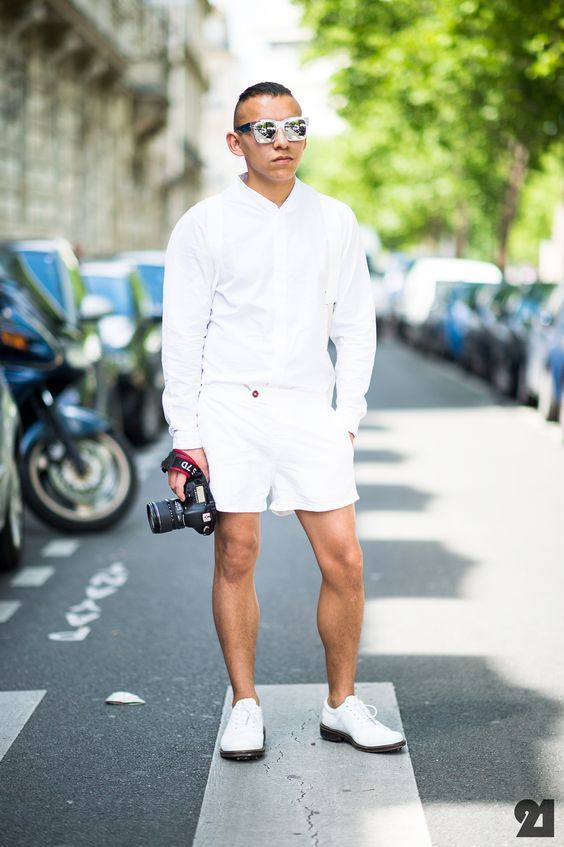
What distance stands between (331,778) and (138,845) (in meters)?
0.68

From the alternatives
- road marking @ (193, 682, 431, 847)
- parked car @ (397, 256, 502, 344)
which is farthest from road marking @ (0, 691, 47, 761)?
parked car @ (397, 256, 502, 344)

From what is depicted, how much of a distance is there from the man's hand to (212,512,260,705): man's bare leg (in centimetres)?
14

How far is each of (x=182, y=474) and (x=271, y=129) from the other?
1024 millimetres

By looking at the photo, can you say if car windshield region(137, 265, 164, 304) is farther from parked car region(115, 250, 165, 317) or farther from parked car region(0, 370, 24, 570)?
parked car region(0, 370, 24, 570)

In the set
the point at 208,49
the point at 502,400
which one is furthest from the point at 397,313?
the point at 208,49

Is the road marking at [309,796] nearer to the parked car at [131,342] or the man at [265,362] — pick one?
the man at [265,362]

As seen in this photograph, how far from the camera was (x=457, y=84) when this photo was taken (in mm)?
33312

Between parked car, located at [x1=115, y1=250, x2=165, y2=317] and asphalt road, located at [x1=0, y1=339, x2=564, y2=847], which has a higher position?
parked car, located at [x1=115, y1=250, x2=165, y2=317]

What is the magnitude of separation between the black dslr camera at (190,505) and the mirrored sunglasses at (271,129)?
3.07 feet

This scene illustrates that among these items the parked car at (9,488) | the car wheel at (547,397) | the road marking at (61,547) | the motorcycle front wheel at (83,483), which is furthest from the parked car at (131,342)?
the parked car at (9,488)

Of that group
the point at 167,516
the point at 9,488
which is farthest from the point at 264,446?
the point at 9,488

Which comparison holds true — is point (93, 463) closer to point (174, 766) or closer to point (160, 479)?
point (160, 479)

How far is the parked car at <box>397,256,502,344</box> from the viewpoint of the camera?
3225 cm

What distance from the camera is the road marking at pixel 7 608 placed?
7.07 meters
